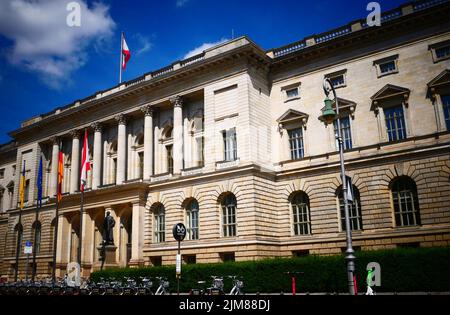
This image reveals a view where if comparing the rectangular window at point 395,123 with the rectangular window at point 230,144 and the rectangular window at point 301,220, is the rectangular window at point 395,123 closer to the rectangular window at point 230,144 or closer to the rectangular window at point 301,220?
the rectangular window at point 301,220

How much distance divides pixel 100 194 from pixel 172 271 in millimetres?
15027

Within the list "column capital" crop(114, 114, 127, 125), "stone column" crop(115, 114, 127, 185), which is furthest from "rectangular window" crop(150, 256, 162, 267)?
"column capital" crop(114, 114, 127, 125)

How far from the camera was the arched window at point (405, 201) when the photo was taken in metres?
31.4

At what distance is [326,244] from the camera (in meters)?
34.3

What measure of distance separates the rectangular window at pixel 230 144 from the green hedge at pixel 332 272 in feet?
31.9

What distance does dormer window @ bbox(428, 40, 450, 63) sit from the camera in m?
31.5

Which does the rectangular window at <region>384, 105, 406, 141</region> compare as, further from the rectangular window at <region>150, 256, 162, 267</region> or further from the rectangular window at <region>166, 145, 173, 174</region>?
the rectangular window at <region>150, 256, 162, 267</region>

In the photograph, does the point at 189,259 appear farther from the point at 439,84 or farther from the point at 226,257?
the point at 439,84

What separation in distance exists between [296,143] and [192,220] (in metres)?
11.3

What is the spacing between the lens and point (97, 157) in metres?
48.1

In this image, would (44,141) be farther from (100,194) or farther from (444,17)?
(444,17)

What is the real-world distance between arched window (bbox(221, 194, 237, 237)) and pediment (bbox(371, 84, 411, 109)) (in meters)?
13.5

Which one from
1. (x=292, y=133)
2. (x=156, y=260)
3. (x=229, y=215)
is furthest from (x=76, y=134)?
(x=292, y=133)
